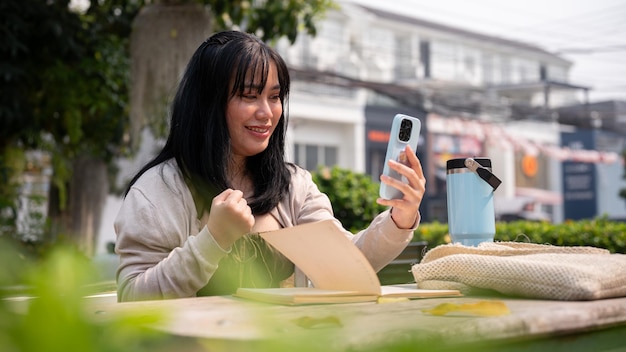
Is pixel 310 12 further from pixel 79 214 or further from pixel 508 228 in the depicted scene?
pixel 79 214

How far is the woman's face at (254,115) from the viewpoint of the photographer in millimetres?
1899

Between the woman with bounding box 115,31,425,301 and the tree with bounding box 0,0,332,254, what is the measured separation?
11.6 feet

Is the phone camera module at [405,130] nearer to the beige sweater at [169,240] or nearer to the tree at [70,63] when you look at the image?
the beige sweater at [169,240]

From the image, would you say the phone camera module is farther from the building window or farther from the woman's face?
the building window

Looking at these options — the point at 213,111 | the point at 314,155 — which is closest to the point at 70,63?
the point at 213,111

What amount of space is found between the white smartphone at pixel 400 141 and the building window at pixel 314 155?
20710mm

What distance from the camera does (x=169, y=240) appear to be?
1707mm

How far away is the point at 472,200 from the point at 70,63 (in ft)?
18.1

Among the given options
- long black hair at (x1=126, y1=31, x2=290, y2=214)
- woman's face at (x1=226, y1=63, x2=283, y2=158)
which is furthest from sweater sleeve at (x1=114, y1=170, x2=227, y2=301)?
woman's face at (x1=226, y1=63, x2=283, y2=158)

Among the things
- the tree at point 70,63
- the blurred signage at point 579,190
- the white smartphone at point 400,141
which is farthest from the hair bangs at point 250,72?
the blurred signage at point 579,190

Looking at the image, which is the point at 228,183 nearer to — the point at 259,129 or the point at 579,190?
the point at 259,129

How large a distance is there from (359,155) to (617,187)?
12193 mm

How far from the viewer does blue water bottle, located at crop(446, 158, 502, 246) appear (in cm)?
174

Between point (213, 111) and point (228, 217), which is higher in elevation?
point (213, 111)
